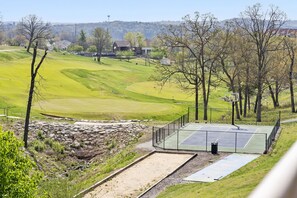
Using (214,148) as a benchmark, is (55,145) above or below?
below

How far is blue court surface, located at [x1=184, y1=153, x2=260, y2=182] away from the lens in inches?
864

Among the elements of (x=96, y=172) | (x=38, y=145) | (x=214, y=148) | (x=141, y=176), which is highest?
(x=214, y=148)

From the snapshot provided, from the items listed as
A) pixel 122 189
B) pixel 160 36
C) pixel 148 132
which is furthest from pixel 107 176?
pixel 160 36

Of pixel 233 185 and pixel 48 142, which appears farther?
pixel 48 142

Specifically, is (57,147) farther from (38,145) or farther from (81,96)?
(81,96)

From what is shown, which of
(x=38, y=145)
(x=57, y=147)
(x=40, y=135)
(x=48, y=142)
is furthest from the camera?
(x=40, y=135)

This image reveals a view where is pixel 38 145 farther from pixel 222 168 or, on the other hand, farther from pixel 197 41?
pixel 197 41

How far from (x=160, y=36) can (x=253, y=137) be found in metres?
23.3

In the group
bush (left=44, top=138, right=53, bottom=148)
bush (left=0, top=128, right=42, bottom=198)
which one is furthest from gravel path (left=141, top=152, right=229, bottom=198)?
bush (left=44, top=138, right=53, bottom=148)

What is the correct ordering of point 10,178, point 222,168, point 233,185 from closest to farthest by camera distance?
1. point 10,178
2. point 233,185
3. point 222,168

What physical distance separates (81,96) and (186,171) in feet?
126

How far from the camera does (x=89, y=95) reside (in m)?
63.8

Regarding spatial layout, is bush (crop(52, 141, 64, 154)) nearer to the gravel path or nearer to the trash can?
the gravel path

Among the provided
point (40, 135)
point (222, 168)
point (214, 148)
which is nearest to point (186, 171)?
point (222, 168)
